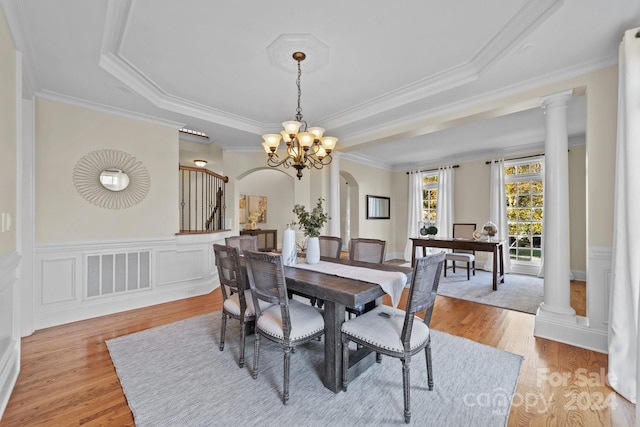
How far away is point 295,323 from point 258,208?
748 centimetres

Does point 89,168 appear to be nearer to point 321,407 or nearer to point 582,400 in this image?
point 321,407

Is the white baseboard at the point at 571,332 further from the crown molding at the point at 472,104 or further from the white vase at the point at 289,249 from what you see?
the white vase at the point at 289,249

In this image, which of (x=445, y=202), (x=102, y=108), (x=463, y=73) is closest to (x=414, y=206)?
(x=445, y=202)

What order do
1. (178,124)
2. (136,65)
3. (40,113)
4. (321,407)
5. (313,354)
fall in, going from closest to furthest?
1. (321,407)
2. (313,354)
3. (136,65)
4. (40,113)
5. (178,124)

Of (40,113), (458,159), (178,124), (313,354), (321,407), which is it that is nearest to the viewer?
(321,407)

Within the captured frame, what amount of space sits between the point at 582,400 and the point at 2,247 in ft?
12.6

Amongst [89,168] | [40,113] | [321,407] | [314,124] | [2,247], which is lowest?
[321,407]

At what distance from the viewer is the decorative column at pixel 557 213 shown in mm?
2695

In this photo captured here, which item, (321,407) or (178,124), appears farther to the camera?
(178,124)

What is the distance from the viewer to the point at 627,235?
6.47 feet

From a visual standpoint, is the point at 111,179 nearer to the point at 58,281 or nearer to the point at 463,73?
the point at 58,281

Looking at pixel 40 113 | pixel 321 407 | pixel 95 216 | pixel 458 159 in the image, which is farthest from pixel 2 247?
pixel 458 159

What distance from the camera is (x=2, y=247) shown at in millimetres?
1781

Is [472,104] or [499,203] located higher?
[472,104]
